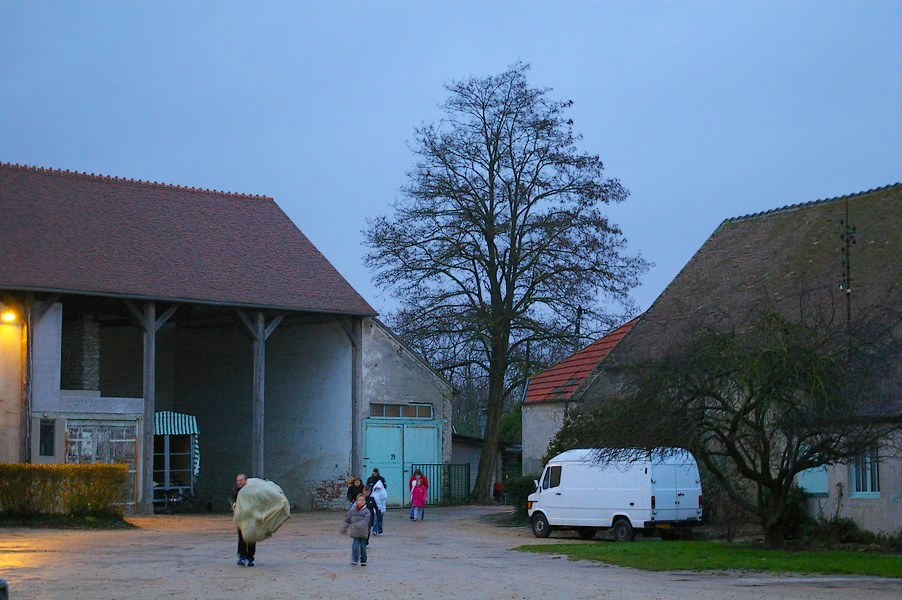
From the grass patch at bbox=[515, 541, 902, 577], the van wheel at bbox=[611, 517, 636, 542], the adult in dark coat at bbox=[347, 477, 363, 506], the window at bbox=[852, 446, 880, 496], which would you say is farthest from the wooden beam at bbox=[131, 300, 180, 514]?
the window at bbox=[852, 446, 880, 496]

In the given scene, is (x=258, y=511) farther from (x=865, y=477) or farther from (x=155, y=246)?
(x=155, y=246)

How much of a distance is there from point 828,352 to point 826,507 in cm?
584

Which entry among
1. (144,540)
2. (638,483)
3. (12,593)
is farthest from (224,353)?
(12,593)

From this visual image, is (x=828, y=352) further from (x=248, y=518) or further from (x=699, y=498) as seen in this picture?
(x=248, y=518)

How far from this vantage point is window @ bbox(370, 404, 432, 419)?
120 feet

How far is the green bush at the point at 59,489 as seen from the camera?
2612 cm

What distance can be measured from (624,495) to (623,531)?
75 centimetres

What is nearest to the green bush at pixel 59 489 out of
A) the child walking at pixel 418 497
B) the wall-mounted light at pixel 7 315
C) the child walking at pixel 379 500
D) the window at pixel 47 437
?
the window at pixel 47 437

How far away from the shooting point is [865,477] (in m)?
23.5

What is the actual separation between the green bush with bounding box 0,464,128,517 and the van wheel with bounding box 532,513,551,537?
→ 9.69 m

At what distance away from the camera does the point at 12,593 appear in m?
14.3

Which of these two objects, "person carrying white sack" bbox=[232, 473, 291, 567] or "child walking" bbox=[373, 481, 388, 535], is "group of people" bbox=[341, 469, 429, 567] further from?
"person carrying white sack" bbox=[232, 473, 291, 567]

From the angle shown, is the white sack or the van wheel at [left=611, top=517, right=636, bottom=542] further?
the van wheel at [left=611, top=517, right=636, bottom=542]

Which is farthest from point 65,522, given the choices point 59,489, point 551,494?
point 551,494
